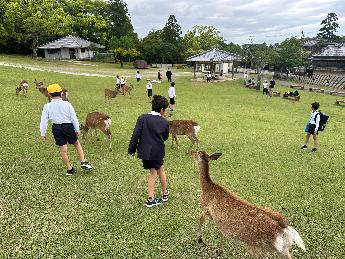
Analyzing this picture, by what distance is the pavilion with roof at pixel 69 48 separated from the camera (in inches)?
2339

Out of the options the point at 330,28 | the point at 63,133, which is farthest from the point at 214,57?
the point at 330,28

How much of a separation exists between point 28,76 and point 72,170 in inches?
998

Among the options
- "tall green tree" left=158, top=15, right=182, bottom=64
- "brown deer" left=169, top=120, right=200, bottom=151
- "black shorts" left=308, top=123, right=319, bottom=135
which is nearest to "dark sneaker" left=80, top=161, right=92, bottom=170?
"brown deer" left=169, top=120, right=200, bottom=151

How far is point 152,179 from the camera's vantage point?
721 cm

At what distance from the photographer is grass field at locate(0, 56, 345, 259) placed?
5.97 meters

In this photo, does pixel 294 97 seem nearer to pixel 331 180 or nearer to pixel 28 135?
pixel 331 180

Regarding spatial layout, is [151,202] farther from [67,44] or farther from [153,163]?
[67,44]

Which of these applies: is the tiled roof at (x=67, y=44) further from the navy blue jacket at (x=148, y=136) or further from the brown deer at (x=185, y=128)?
the navy blue jacket at (x=148, y=136)

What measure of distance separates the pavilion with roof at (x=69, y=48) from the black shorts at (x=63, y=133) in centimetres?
5464

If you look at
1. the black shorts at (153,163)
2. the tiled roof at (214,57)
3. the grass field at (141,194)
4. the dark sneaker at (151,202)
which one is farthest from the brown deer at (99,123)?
the tiled roof at (214,57)

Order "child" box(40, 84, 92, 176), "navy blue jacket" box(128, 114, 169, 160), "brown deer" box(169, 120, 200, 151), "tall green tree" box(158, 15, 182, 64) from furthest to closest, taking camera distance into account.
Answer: "tall green tree" box(158, 15, 182, 64) → "brown deer" box(169, 120, 200, 151) → "child" box(40, 84, 92, 176) → "navy blue jacket" box(128, 114, 169, 160)

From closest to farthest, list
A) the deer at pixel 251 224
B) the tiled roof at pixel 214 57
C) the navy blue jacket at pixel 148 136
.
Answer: the deer at pixel 251 224
the navy blue jacket at pixel 148 136
the tiled roof at pixel 214 57

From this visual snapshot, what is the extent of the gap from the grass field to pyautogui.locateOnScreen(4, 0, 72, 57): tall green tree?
1699 inches

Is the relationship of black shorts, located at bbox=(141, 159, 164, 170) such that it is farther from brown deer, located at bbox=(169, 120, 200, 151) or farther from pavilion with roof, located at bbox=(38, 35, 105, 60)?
pavilion with roof, located at bbox=(38, 35, 105, 60)
